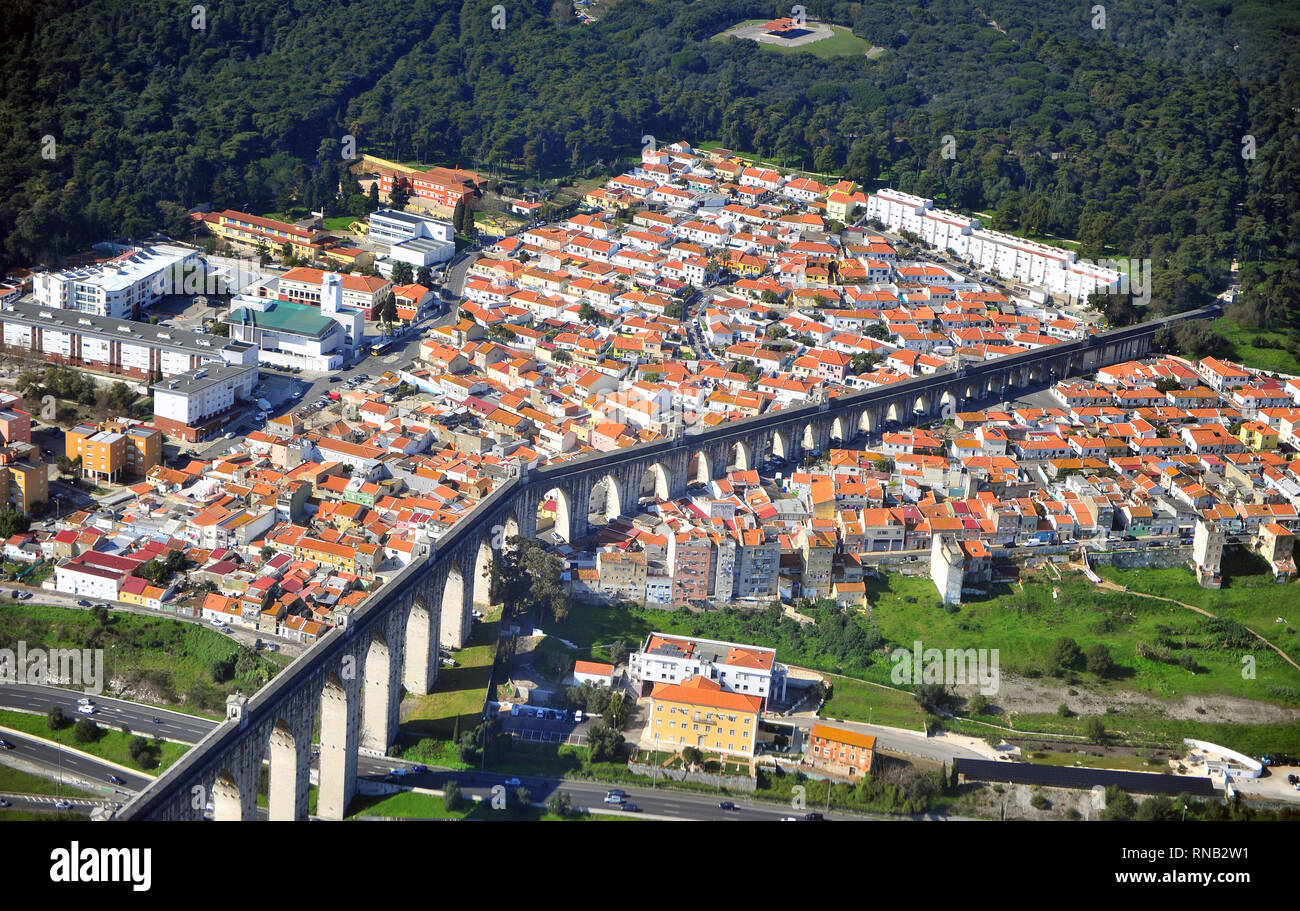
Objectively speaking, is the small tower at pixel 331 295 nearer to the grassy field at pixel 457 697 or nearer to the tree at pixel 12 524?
the tree at pixel 12 524

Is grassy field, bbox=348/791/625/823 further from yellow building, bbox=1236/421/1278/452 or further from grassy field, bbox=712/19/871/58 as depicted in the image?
grassy field, bbox=712/19/871/58

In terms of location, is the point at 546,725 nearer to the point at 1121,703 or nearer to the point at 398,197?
the point at 1121,703

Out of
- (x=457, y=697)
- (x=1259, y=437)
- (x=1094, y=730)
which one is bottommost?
(x=1094, y=730)

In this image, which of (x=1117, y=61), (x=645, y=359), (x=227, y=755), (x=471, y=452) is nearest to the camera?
(x=227, y=755)

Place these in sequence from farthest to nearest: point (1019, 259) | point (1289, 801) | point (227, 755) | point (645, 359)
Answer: point (1019, 259) → point (645, 359) → point (1289, 801) → point (227, 755)

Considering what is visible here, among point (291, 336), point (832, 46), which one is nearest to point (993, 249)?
point (291, 336)

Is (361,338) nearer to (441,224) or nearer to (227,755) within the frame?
(441,224)

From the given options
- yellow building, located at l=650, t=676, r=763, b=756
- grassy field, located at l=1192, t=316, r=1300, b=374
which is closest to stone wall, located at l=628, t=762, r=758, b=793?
yellow building, located at l=650, t=676, r=763, b=756

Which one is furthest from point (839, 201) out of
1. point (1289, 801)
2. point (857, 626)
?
point (1289, 801)
